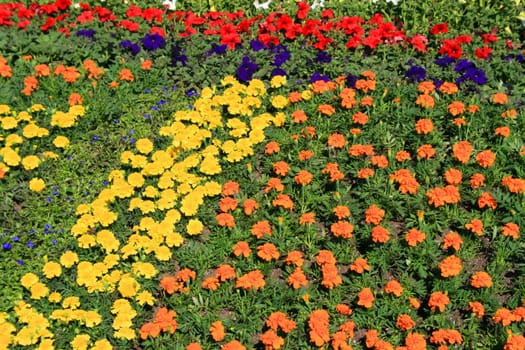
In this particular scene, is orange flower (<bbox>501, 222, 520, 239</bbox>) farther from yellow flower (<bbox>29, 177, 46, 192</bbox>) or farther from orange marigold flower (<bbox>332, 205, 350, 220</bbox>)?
yellow flower (<bbox>29, 177, 46, 192</bbox>)

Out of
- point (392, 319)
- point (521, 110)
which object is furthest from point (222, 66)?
point (392, 319)

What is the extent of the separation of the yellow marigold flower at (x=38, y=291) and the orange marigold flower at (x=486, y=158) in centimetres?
336

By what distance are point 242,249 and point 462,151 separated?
1.99 meters

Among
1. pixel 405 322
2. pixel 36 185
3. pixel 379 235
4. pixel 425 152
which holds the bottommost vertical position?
pixel 405 322

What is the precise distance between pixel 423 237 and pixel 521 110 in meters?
1.98

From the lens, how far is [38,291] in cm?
462

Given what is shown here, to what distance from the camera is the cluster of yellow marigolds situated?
4516mm

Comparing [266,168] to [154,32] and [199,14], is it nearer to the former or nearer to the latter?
[154,32]

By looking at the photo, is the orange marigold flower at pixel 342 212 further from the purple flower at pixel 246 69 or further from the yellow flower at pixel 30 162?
the yellow flower at pixel 30 162

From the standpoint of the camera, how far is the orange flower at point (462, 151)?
5453mm

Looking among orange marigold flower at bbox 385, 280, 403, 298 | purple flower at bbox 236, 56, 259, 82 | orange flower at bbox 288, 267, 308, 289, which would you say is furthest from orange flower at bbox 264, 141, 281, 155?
orange marigold flower at bbox 385, 280, 403, 298

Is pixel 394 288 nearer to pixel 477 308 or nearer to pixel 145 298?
pixel 477 308

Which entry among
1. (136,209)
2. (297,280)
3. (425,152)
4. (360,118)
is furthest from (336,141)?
(136,209)

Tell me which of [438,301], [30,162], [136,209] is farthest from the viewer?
[30,162]
